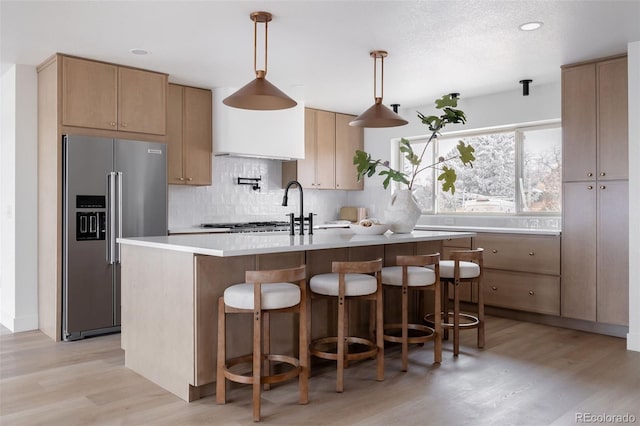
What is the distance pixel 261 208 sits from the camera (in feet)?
20.7

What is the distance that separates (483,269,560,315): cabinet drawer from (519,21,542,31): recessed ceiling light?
2.27 meters

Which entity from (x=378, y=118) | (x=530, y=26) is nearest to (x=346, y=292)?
(x=378, y=118)

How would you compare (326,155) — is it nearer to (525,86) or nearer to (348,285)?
(525,86)

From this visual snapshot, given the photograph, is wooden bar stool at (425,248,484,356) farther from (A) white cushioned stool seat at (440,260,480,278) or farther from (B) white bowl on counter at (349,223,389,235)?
(B) white bowl on counter at (349,223,389,235)

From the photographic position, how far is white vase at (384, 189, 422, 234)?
400cm

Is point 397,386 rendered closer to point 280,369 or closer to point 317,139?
point 280,369

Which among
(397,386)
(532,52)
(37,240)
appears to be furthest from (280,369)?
(532,52)

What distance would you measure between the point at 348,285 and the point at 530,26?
2262 millimetres

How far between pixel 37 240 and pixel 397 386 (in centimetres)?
349

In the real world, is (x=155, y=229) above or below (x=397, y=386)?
above

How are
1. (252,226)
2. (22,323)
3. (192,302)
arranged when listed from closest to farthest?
1. (192,302)
2. (22,323)
3. (252,226)

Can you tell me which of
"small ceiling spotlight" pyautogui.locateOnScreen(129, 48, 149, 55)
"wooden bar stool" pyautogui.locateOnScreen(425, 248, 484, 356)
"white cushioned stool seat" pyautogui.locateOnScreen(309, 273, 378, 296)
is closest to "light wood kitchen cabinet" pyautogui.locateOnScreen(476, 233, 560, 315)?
"wooden bar stool" pyautogui.locateOnScreen(425, 248, 484, 356)

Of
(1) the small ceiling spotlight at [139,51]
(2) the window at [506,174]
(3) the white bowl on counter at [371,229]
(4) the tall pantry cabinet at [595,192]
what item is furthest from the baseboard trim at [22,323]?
(4) the tall pantry cabinet at [595,192]

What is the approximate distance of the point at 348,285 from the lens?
9.75 ft
